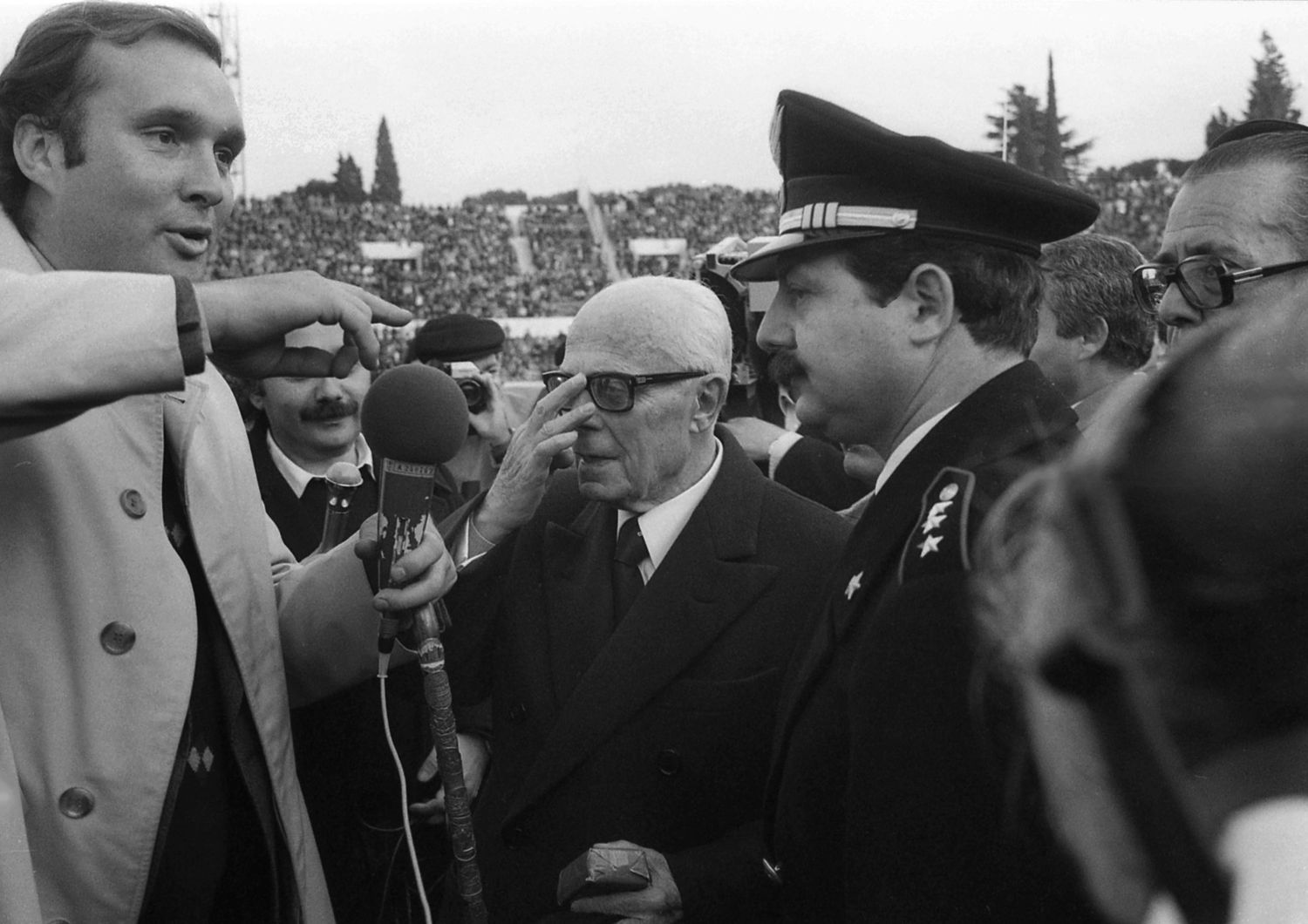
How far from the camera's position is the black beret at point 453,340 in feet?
19.1

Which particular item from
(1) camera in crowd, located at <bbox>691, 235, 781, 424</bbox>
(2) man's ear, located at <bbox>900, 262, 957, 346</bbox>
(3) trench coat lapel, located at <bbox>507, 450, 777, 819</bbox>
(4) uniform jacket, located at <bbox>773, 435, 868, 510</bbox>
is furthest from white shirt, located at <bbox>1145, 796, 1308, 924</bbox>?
(4) uniform jacket, located at <bbox>773, 435, 868, 510</bbox>

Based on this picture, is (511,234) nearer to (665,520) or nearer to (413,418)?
(665,520)

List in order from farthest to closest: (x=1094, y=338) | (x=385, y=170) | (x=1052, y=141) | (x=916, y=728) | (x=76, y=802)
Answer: (x=385, y=170) < (x=1052, y=141) < (x=1094, y=338) < (x=76, y=802) < (x=916, y=728)

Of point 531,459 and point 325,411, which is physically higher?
point 325,411

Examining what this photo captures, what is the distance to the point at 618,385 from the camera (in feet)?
9.23

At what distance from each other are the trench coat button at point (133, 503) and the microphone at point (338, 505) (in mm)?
655

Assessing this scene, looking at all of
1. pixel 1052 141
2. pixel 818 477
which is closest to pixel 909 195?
pixel 818 477

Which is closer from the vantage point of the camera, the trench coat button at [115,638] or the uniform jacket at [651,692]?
the trench coat button at [115,638]

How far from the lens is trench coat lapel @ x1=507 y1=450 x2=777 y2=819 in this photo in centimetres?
245

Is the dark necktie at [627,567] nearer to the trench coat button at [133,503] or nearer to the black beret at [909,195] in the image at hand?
the black beret at [909,195]

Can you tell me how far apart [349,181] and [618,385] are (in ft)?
254

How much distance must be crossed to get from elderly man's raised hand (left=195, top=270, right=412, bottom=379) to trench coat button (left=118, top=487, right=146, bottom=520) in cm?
36

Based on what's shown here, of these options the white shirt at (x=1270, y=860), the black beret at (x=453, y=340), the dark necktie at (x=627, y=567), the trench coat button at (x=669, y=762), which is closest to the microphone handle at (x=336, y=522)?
the dark necktie at (x=627, y=567)

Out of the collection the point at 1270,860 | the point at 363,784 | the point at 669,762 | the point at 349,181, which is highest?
the point at 349,181
